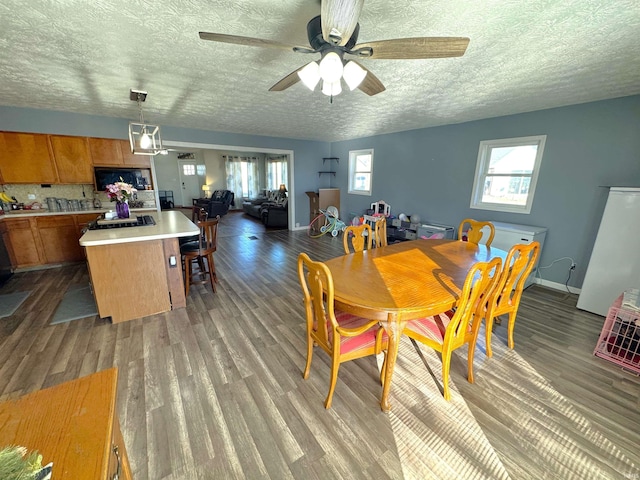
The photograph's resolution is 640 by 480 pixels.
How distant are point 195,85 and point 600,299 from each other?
518 cm

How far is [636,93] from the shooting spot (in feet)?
9.07

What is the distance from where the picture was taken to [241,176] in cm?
1074

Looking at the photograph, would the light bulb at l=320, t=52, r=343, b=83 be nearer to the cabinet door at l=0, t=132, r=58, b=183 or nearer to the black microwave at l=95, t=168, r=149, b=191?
the black microwave at l=95, t=168, r=149, b=191

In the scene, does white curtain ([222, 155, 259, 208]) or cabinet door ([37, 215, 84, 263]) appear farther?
white curtain ([222, 155, 259, 208])

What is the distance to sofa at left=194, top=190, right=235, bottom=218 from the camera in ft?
28.6

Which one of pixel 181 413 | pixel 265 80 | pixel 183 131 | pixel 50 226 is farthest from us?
pixel 183 131

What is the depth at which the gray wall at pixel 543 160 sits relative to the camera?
3021mm

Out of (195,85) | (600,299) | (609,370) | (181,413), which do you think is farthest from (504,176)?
(181,413)

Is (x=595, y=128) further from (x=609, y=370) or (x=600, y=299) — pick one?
(x=609, y=370)

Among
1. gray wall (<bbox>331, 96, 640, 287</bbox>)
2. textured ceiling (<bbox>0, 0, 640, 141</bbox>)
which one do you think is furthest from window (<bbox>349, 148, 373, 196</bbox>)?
textured ceiling (<bbox>0, 0, 640, 141</bbox>)

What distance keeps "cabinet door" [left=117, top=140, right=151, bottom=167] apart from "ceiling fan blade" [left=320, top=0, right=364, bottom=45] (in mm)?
4871

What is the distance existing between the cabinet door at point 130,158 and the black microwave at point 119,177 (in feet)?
0.40

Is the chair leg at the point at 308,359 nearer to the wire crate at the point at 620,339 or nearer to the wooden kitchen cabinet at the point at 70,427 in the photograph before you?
the wooden kitchen cabinet at the point at 70,427

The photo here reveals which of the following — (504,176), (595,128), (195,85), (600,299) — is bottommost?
(600,299)
